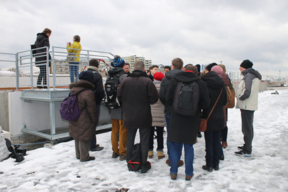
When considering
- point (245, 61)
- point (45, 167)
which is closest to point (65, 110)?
point (45, 167)

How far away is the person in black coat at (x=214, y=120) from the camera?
331 cm

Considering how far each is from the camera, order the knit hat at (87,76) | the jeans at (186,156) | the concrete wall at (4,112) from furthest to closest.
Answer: the concrete wall at (4,112)
the knit hat at (87,76)
the jeans at (186,156)

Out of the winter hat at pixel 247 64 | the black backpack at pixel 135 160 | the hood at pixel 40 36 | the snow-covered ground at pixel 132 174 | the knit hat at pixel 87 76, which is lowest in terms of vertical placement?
the snow-covered ground at pixel 132 174

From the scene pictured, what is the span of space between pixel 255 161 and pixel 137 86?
274cm

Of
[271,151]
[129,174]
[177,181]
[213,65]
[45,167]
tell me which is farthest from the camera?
[271,151]

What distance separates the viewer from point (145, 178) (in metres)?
3.12

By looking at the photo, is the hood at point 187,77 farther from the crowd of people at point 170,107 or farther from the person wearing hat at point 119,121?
the person wearing hat at point 119,121

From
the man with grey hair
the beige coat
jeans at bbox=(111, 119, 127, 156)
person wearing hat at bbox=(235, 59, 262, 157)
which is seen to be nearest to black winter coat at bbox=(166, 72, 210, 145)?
the man with grey hair

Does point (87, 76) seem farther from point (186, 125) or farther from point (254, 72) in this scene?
point (254, 72)

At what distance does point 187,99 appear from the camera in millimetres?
2787

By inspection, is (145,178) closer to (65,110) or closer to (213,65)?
(65,110)

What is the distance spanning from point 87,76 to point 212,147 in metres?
2.74

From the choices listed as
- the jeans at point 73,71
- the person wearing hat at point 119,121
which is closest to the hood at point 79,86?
the person wearing hat at point 119,121

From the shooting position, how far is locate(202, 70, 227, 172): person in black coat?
10.9 feet
